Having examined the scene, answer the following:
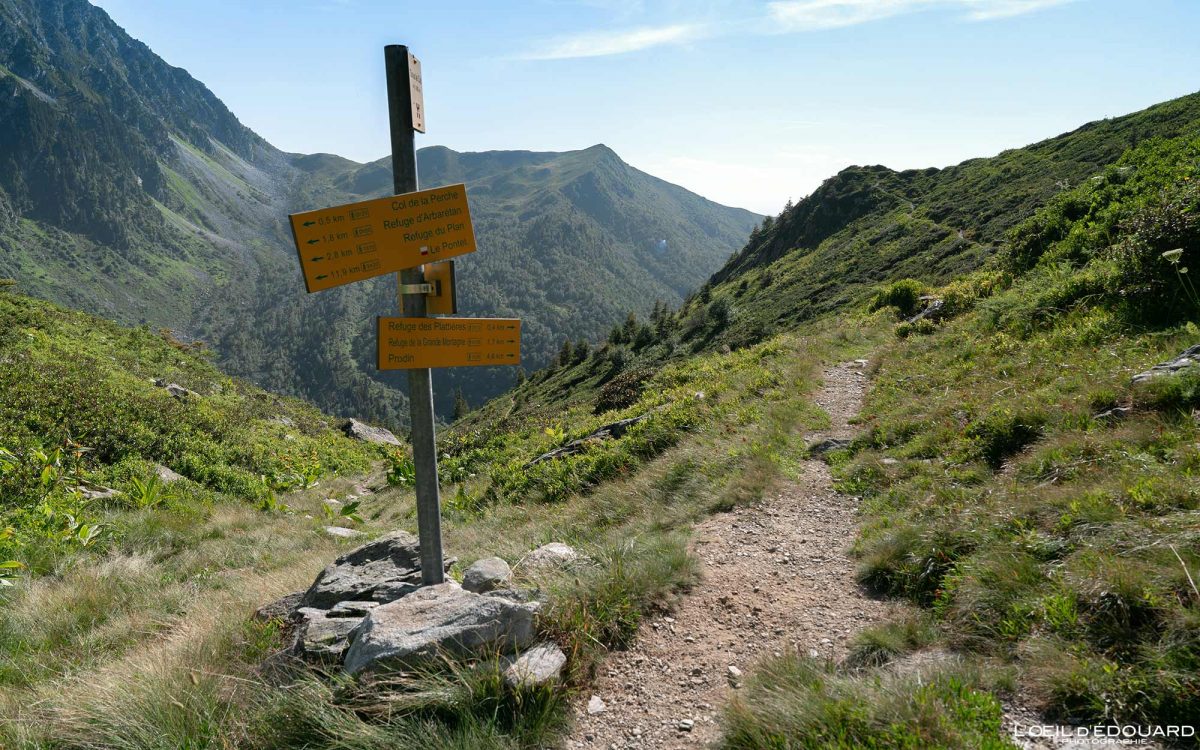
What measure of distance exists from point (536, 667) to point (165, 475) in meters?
11.6

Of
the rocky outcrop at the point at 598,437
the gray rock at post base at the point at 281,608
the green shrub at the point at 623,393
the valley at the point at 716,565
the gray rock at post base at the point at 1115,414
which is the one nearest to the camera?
the valley at the point at 716,565

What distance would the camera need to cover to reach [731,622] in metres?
4.23

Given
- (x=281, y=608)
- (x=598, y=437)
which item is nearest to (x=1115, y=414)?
(x=281, y=608)

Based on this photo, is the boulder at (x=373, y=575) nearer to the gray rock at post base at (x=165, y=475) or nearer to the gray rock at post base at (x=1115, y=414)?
the gray rock at post base at (x=1115, y=414)

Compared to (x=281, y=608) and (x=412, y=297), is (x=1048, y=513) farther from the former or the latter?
(x=281, y=608)

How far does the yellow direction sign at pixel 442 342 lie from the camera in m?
3.75

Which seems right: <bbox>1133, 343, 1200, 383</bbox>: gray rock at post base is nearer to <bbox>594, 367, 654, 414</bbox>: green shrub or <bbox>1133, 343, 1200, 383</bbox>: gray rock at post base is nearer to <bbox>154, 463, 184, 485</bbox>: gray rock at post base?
<bbox>594, 367, 654, 414</bbox>: green shrub

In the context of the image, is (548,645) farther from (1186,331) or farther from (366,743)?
(1186,331)

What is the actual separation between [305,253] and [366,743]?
8.79ft

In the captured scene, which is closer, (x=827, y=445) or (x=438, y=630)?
(x=438, y=630)

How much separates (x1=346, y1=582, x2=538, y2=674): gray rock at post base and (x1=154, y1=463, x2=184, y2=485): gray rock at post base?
987 cm

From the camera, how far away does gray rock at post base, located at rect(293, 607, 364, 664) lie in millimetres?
3586

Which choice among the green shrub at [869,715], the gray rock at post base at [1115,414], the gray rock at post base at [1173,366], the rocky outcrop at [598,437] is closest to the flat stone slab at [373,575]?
the green shrub at [869,715]

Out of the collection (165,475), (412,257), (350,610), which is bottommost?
(165,475)
